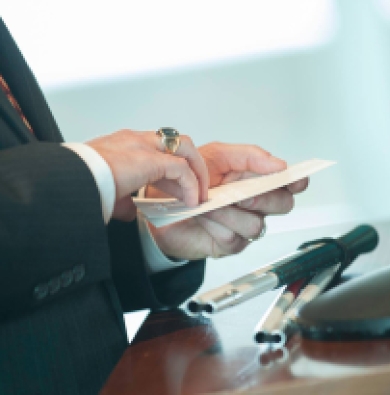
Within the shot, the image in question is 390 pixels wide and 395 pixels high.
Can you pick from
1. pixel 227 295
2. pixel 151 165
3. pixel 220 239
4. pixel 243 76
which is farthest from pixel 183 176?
pixel 243 76

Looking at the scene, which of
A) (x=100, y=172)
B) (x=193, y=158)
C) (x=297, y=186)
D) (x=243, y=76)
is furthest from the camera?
(x=243, y=76)

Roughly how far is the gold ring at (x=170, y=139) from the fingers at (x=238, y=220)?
0.39 ft

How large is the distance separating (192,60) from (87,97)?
0.50 meters

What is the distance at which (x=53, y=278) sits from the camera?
1.72 ft

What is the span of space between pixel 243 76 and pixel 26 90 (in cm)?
204

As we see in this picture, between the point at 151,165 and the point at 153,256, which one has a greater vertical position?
the point at 151,165

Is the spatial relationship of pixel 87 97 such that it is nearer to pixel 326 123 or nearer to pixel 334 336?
pixel 326 123

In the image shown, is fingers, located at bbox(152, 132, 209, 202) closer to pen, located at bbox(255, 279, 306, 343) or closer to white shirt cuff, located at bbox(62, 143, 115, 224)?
white shirt cuff, located at bbox(62, 143, 115, 224)

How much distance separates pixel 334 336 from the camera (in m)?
0.37

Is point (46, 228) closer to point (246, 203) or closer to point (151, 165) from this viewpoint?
point (151, 165)

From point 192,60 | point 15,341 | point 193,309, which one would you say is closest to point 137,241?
point 15,341

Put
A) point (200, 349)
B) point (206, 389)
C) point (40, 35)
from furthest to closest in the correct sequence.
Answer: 1. point (40, 35)
2. point (200, 349)
3. point (206, 389)

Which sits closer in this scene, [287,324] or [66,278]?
[287,324]

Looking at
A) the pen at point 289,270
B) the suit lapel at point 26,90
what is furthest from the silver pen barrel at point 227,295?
the suit lapel at point 26,90
